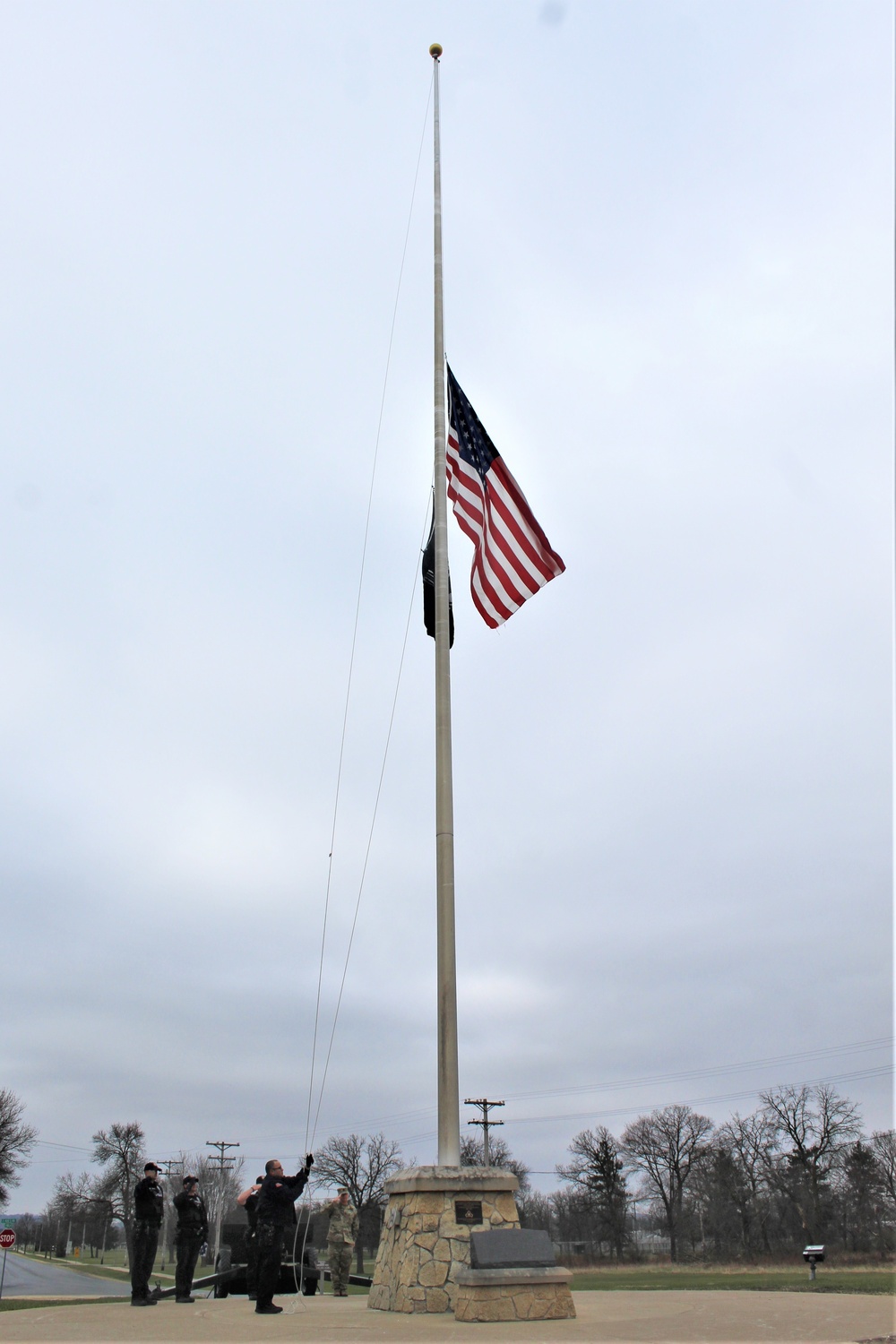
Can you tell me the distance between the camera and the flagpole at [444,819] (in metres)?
9.67

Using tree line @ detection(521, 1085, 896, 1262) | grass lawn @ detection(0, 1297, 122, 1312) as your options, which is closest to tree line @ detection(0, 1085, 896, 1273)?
tree line @ detection(521, 1085, 896, 1262)

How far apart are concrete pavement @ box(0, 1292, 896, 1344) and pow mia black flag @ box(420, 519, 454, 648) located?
6936 mm

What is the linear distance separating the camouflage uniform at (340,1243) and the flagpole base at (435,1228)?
368cm

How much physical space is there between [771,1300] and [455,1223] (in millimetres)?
3971

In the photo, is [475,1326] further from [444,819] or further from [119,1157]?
[119,1157]

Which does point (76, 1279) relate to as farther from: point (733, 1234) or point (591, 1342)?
point (591, 1342)

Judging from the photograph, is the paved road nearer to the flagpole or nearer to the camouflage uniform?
the camouflage uniform

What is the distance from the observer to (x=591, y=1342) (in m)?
6.55

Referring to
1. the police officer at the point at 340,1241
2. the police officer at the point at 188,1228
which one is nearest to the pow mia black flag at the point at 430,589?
the police officer at the point at 188,1228

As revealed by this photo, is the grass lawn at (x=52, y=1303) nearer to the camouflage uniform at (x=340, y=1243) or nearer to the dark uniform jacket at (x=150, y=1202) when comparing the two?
the camouflage uniform at (x=340, y=1243)

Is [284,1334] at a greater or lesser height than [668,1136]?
greater

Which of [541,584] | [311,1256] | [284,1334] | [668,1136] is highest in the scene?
[541,584]

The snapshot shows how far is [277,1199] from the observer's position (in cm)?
858

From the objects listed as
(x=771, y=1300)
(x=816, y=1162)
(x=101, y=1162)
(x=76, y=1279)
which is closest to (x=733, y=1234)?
(x=816, y=1162)
